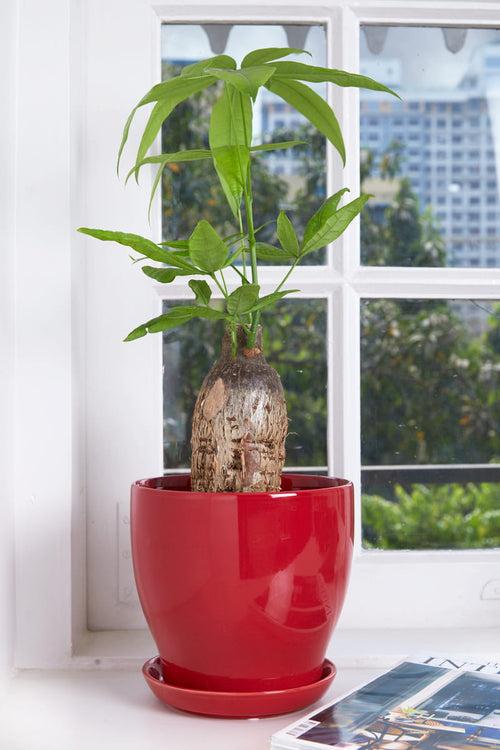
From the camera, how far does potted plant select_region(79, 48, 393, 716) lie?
0.82 metres

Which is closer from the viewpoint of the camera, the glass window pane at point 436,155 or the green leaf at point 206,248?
the green leaf at point 206,248

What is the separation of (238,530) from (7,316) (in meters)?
0.42

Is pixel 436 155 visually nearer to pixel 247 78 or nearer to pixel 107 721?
pixel 247 78

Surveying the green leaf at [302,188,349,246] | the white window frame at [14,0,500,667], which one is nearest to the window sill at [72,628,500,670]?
the white window frame at [14,0,500,667]

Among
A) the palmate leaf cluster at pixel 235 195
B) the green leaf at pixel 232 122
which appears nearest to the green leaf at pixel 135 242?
the palmate leaf cluster at pixel 235 195

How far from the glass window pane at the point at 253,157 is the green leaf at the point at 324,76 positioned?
303 mm

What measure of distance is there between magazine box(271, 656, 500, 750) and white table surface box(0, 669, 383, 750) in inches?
3.0

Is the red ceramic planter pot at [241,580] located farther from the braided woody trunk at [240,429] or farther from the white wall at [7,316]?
the white wall at [7,316]

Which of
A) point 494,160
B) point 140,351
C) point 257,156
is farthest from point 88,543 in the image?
point 494,160

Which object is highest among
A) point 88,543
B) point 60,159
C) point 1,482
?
point 60,159

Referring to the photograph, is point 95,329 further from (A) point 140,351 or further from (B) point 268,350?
(B) point 268,350

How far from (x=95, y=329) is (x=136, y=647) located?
441 mm

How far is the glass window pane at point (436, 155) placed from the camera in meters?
1.30

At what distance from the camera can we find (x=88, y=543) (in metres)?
1.15
